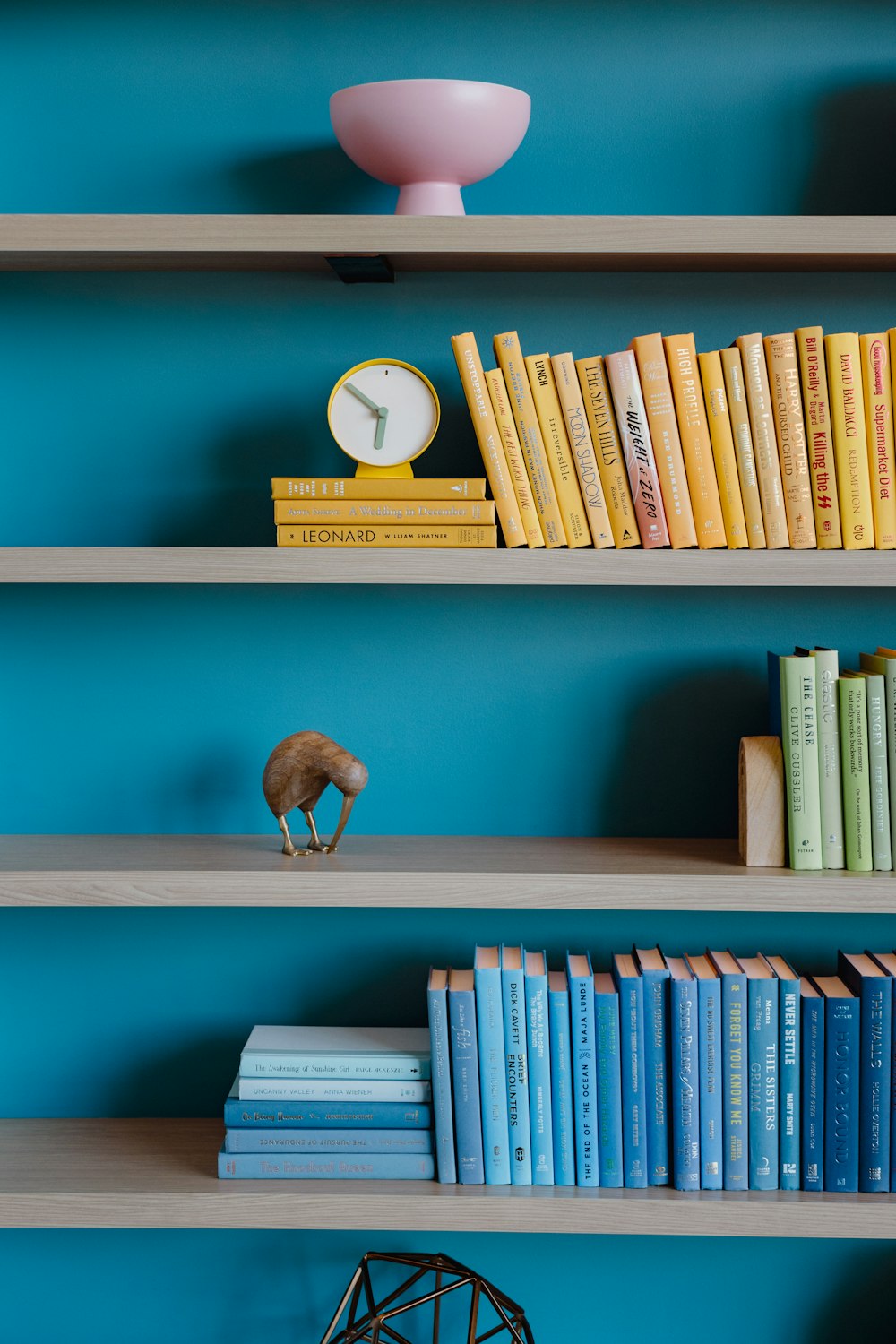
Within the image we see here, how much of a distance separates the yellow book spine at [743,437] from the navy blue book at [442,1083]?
2.00ft

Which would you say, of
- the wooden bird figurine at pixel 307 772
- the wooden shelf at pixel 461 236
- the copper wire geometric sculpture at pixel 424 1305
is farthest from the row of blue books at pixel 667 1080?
the wooden shelf at pixel 461 236

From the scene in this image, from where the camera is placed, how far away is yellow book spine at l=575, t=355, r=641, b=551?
131 centimetres

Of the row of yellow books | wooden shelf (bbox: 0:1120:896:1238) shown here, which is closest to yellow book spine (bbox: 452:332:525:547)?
the row of yellow books

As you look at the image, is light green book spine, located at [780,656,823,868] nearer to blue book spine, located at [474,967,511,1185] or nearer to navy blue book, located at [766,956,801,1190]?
navy blue book, located at [766,956,801,1190]

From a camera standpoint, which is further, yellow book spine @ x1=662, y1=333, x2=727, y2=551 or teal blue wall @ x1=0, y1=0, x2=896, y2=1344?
teal blue wall @ x1=0, y1=0, x2=896, y2=1344

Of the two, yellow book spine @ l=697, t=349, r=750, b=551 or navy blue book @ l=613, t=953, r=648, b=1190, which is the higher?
yellow book spine @ l=697, t=349, r=750, b=551

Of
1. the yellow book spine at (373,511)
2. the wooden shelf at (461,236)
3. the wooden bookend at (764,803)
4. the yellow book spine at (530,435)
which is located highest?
the wooden shelf at (461,236)

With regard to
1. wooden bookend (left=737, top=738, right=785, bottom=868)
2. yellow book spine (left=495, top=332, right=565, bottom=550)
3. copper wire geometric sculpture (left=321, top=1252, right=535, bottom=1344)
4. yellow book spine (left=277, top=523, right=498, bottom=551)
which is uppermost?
yellow book spine (left=495, top=332, right=565, bottom=550)

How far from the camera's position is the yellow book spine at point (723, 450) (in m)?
1.29

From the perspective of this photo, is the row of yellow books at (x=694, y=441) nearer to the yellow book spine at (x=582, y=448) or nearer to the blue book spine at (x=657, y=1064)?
the yellow book spine at (x=582, y=448)

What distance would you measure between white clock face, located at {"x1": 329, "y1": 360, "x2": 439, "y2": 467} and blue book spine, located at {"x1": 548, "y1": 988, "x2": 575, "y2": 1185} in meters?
0.63

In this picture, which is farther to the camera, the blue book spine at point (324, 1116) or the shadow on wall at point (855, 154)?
the shadow on wall at point (855, 154)

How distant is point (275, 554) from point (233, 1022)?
0.63 meters

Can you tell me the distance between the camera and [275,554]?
1.31 metres
